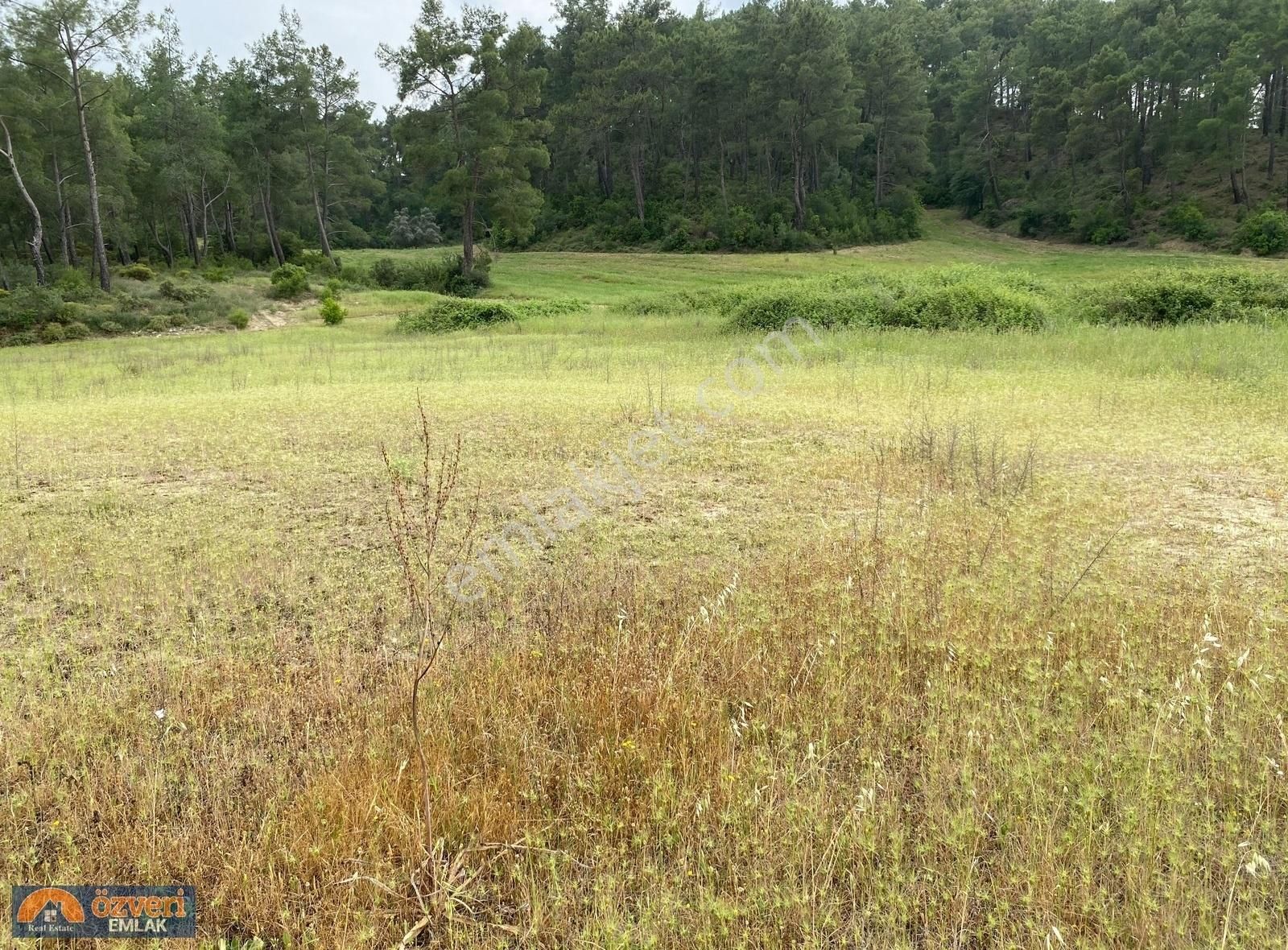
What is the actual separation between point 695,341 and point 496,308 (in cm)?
853

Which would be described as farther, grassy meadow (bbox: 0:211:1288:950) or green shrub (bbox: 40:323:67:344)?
green shrub (bbox: 40:323:67:344)

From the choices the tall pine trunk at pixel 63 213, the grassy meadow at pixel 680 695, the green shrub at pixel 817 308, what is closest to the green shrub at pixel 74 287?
the tall pine trunk at pixel 63 213

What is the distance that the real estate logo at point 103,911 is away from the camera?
2115 millimetres

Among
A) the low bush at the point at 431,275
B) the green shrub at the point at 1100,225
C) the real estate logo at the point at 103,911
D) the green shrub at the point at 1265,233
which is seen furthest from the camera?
the green shrub at the point at 1100,225

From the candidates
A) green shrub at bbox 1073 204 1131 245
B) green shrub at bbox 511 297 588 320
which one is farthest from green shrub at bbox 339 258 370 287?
green shrub at bbox 1073 204 1131 245

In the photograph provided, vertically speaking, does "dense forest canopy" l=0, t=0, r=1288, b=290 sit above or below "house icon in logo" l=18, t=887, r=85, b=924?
above

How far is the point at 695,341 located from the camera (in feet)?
55.7

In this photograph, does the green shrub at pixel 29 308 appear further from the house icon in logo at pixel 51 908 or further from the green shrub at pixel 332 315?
the house icon in logo at pixel 51 908

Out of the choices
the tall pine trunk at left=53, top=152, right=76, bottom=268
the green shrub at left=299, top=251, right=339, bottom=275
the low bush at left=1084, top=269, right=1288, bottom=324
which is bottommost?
the low bush at left=1084, top=269, right=1288, bottom=324

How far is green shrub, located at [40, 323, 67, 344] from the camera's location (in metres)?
21.5

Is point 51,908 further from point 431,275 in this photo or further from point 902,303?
point 431,275

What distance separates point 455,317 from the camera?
22344 mm

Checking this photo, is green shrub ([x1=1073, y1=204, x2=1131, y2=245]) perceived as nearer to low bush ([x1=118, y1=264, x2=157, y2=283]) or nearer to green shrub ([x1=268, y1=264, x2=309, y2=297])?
green shrub ([x1=268, y1=264, x2=309, y2=297])

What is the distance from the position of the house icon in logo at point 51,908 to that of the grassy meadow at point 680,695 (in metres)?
0.11
